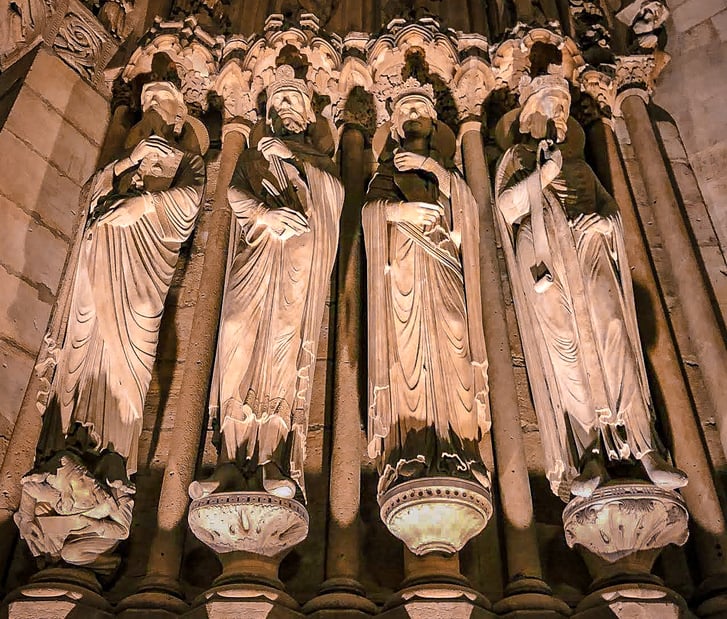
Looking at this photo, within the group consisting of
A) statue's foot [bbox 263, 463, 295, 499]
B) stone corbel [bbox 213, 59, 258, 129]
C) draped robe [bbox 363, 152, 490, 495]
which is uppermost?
stone corbel [bbox 213, 59, 258, 129]

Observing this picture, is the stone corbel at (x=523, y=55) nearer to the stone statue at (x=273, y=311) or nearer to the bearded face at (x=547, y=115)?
the bearded face at (x=547, y=115)

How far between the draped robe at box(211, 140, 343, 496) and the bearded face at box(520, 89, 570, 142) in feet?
4.11

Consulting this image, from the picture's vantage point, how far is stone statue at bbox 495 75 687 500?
4062 mm

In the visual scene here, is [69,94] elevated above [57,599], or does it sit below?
above

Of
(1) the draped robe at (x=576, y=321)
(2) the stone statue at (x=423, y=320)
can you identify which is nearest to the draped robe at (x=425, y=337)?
(2) the stone statue at (x=423, y=320)

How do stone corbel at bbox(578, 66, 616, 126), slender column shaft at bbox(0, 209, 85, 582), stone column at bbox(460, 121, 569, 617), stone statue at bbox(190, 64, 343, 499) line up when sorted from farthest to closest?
stone corbel at bbox(578, 66, 616, 126)
slender column shaft at bbox(0, 209, 85, 582)
stone statue at bbox(190, 64, 343, 499)
stone column at bbox(460, 121, 569, 617)

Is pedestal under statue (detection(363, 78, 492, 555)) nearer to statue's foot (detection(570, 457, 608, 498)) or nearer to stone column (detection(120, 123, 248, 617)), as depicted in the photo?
statue's foot (detection(570, 457, 608, 498))

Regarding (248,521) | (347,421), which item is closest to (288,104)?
(347,421)

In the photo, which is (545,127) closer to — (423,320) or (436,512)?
(423,320)

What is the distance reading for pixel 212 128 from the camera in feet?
20.0

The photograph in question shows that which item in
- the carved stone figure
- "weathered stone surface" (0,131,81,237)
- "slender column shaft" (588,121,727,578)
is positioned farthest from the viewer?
the carved stone figure

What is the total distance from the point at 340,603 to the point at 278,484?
1.79 ft

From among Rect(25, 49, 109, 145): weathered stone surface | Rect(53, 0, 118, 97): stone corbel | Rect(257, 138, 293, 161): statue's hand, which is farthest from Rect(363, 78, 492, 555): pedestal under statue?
Rect(53, 0, 118, 97): stone corbel

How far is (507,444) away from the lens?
443 cm
